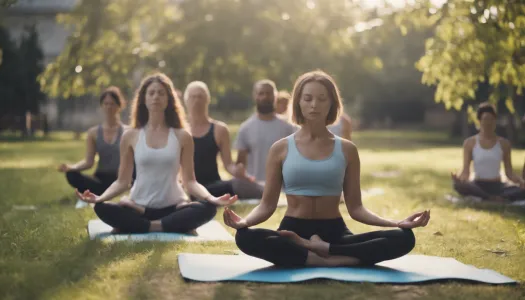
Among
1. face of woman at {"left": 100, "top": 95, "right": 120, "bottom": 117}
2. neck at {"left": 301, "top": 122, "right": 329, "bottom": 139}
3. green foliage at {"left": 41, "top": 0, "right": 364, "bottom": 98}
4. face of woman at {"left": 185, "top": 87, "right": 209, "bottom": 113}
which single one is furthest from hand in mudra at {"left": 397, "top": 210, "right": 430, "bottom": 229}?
green foliage at {"left": 41, "top": 0, "right": 364, "bottom": 98}

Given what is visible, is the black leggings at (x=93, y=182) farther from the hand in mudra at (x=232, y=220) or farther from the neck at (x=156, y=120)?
the hand in mudra at (x=232, y=220)

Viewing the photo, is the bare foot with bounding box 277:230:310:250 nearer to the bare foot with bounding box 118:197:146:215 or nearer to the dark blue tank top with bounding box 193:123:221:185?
the bare foot with bounding box 118:197:146:215

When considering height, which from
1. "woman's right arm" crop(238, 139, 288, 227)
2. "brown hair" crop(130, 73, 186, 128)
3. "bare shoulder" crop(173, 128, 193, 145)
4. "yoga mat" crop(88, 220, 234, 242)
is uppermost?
"brown hair" crop(130, 73, 186, 128)

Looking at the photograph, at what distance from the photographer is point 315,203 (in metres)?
6.02

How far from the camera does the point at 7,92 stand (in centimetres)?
3634

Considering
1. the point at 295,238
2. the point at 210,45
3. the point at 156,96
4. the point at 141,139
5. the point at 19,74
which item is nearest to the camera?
the point at 295,238

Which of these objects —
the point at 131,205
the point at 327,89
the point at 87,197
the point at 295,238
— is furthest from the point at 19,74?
the point at 295,238

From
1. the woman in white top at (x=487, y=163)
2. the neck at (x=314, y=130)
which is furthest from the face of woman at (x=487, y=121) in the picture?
the neck at (x=314, y=130)

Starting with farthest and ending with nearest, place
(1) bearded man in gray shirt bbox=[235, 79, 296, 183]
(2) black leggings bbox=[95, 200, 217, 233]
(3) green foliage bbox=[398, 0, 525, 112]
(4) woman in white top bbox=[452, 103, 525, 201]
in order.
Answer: (1) bearded man in gray shirt bbox=[235, 79, 296, 183]
(4) woman in white top bbox=[452, 103, 525, 201]
(3) green foliage bbox=[398, 0, 525, 112]
(2) black leggings bbox=[95, 200, 217, 233]

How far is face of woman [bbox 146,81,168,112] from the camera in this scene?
7852 millimetres

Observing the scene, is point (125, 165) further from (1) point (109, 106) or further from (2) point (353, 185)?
→ (1) point (109, 106)

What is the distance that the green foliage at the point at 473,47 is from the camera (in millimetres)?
10383

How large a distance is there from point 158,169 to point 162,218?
47 centimetres

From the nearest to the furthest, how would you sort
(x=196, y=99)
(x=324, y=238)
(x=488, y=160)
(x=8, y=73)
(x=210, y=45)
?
1. (x=324, y=238)
2. (x=196, y=99)
3. (x=488, y=160)
4. (x=210, y=45)
5. (x=8, y=73)
